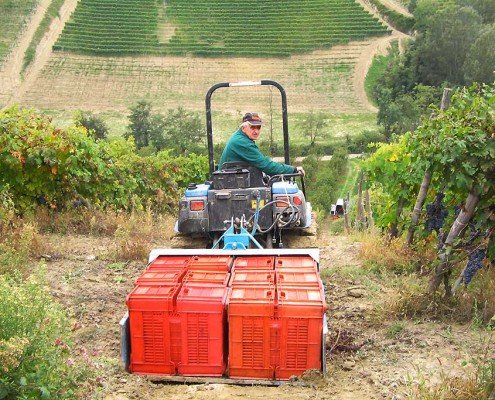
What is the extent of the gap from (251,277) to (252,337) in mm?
524

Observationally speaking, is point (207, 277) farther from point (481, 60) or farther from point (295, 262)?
point (481, 60)

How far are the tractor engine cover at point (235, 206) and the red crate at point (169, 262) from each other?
0.74m

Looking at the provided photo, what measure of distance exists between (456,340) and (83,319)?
290cm

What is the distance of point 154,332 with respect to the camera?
12.9 feet

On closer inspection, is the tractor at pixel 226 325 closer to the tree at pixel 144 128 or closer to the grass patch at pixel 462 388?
the grass patch at pixel 462 388

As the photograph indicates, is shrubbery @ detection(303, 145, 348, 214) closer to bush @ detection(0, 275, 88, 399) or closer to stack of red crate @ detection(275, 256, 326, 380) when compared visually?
stack of red crate @ detection(275, 256, 326, 380)

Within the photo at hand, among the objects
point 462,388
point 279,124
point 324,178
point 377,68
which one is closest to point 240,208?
point 462,388

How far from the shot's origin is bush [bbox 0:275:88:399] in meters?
2.93

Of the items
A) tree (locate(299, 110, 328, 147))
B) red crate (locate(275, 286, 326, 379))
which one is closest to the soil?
red crate (locate(275, 286, 326, 379))

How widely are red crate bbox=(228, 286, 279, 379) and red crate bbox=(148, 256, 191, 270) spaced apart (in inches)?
30.3

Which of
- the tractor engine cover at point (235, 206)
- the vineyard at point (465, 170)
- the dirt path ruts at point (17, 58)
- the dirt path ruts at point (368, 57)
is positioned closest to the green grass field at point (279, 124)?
the dirt path ruts at point (368, 57)

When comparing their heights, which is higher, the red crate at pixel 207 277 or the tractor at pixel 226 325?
the red crate at pixel 207 277

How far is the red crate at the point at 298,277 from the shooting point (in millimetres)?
4125

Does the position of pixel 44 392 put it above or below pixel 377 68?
below
